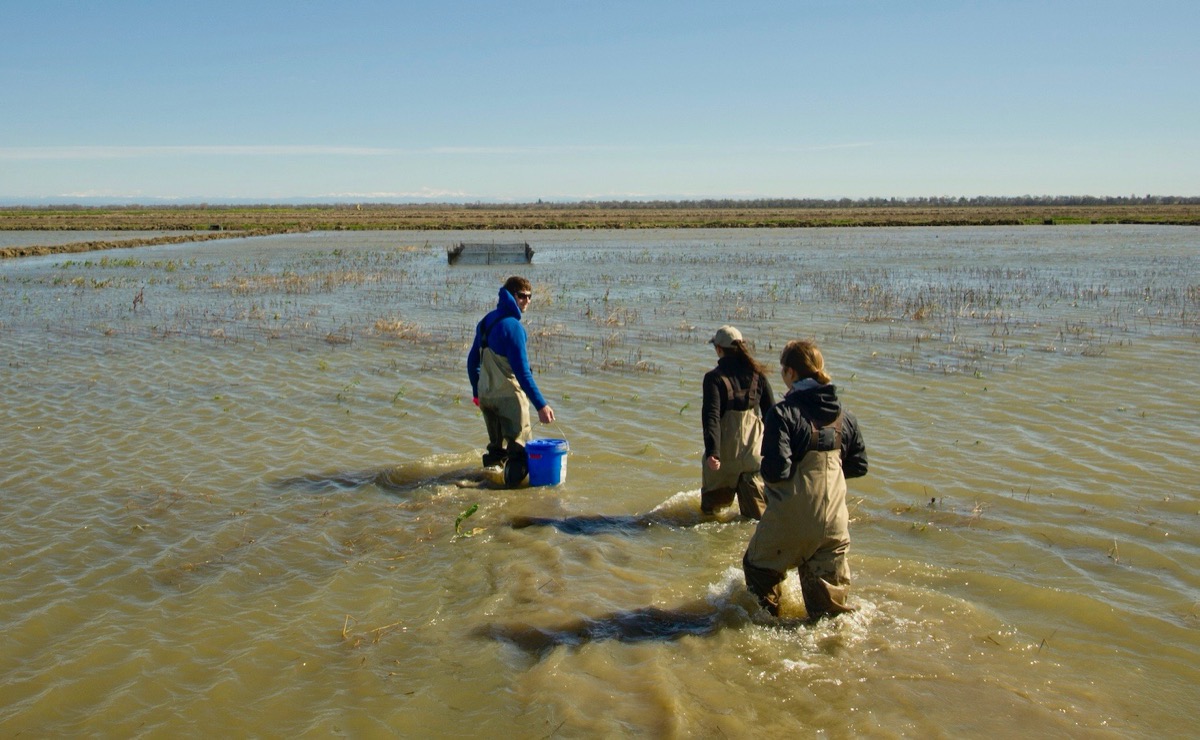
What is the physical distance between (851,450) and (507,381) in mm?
3746

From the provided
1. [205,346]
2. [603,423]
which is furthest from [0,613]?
[205,346]

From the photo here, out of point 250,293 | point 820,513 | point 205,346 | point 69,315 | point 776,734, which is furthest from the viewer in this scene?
point 250,293

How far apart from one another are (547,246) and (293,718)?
47.2 m

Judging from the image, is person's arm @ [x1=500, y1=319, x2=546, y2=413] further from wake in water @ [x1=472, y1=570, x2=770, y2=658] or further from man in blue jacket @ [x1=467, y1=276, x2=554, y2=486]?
wake in water @ [x1=472, y1=570, x2=770, y2=658]

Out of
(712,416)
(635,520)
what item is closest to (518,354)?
(635,520)

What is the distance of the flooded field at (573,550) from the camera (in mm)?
4781

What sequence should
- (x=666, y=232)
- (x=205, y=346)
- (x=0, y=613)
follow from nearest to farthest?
(x=0, y=613) < (x=205, y=346) < (x=666, y=232)

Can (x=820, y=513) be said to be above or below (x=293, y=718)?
above

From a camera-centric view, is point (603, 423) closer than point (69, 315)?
Yes

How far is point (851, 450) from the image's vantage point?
16.9 feet

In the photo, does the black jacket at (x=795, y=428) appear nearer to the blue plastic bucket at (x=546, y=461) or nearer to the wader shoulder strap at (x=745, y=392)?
the wader shoulder strap at (x=745, y=392)

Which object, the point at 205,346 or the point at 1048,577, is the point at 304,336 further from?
the point at 1048,577

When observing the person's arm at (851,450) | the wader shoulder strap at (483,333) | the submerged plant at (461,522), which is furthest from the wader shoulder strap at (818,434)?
the wader shoulder strap at (483,333)

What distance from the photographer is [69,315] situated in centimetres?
2048
